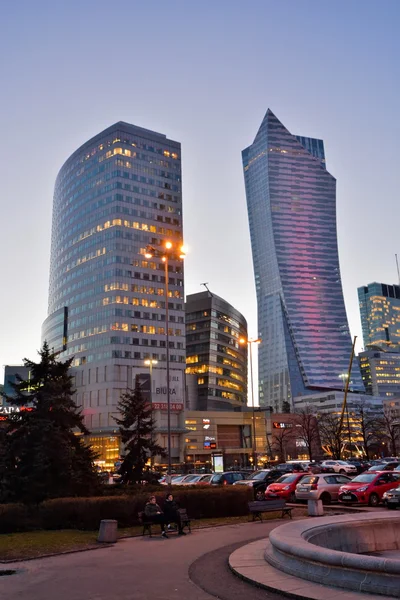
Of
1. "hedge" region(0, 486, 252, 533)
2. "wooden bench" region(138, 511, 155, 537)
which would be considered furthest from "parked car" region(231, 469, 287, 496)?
"wooden bench" region(138, 511, 155, 537)

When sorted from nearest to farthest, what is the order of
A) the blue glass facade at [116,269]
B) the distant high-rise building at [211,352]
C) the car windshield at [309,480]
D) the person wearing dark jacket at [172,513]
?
the person wearing dark jacket at [172,513], the car windshield at [309,480], the blue glass facade at [116,269], the distant high-rise building at [211,352]

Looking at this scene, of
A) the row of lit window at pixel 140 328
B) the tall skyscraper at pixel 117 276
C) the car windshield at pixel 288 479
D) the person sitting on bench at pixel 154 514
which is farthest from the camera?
the row of lit window at pixel 140 328

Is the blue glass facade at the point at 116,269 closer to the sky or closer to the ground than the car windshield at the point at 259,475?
closer to the sky

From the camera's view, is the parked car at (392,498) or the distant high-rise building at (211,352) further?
the distant high-rise building at (211,352)

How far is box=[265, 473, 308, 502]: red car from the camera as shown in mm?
32594

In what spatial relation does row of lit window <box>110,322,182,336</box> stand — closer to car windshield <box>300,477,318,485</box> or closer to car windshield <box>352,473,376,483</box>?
car windshield <box>300,477,318,485</box>

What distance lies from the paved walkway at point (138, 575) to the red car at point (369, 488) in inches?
454

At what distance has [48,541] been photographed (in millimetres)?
19266

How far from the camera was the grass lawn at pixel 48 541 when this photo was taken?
17186mm

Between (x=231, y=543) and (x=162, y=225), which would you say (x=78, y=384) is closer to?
(x=162, y=225)

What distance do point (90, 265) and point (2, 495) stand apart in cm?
12335

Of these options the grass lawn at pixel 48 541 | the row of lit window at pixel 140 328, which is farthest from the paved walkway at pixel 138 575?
the row of lit window at pixel 140 328

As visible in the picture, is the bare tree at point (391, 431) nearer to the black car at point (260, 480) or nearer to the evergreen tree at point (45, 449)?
the black car at point (260, 480)

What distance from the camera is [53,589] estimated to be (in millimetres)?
12688
